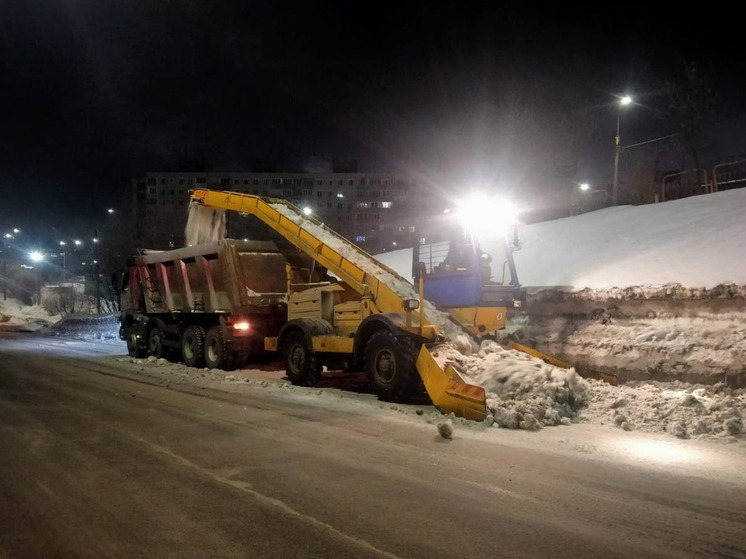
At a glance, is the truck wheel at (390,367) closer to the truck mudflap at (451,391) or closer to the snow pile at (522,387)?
the truck mudflap at (451,391)

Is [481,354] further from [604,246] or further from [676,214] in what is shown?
[676,214]

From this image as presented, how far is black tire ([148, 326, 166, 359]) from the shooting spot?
17953 mm

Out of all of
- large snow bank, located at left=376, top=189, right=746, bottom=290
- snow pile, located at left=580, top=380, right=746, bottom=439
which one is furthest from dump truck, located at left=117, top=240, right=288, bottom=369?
snow pile, located at left=580, top=380, right=746, bottom=439

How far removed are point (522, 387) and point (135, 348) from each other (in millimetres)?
14377

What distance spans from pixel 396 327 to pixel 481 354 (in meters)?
1.47

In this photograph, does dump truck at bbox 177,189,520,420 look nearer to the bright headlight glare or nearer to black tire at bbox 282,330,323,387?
black tire at bbox 282,330,323,387

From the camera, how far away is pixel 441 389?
8609 millimetres

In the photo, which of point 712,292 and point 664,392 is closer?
point 664,392

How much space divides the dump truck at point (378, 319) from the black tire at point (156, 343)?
6.32m

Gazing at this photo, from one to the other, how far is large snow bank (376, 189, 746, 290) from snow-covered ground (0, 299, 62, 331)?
106ft

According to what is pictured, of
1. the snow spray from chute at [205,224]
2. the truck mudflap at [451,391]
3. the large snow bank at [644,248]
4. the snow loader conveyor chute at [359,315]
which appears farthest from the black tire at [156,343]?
the truck mudflap at [451,391]

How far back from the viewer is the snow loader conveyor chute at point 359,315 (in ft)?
28.5

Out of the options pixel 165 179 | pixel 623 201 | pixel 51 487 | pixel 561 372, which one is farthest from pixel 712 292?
pixel 165 179

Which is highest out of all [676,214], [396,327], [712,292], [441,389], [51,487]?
[676,214]
